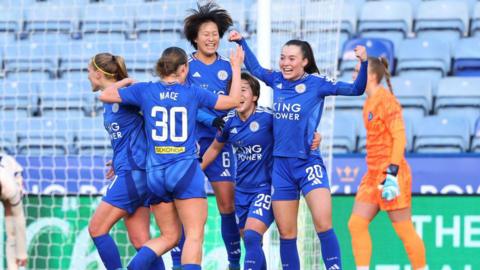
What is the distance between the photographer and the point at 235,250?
30.3ft

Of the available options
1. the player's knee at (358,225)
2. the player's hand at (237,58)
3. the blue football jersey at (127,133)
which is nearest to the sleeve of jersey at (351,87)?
the player's hand at (237,58)

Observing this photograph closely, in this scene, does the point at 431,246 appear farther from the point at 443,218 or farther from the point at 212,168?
the point at 212,168

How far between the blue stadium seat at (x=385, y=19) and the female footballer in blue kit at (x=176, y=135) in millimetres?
5996

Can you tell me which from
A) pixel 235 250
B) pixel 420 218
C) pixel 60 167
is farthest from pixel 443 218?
pixel 60 167

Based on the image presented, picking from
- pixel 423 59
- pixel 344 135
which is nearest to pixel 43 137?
pixel 344 135

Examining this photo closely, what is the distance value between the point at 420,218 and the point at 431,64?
2.82 m

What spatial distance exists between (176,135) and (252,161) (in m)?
0.85

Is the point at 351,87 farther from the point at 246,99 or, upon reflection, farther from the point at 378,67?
the point at 378,67

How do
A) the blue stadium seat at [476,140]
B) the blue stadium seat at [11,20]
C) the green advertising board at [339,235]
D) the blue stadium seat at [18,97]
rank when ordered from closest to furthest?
1. the green advertising board at [339,235]
2. the blue stadium seat at [476,140]
3. the blue stadium seat at [18,97]
4. the blue stadium seat at [11,20]

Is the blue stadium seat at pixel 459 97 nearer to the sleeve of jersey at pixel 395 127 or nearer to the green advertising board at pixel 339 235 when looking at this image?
the green advertising board at pixel 339 235

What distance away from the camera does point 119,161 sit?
338 inches

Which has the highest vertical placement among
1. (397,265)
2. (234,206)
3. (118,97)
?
(118,97)

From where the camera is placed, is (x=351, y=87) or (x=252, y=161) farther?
(x=252, y=161)

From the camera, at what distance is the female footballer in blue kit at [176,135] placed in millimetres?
8062
